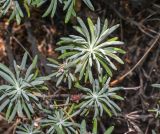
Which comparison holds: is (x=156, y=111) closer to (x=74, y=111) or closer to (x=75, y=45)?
(x=74, y=111)

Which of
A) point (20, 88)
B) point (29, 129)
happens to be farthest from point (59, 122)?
point (20, 88)

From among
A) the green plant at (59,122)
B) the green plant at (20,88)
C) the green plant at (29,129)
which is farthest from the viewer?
the green plant at (29,129)

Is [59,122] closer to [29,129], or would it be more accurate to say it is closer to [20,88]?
[29,129]

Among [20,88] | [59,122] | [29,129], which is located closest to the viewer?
[20,88]

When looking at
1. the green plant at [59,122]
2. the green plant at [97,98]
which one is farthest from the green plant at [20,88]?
the green plant at [97,98]

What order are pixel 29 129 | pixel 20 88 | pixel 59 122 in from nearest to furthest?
1. pixel 20 88
2. pixel 59 122
3. pixel 29 129

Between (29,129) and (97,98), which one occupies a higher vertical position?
(97,98)

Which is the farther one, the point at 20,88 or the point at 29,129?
the point at 29,129

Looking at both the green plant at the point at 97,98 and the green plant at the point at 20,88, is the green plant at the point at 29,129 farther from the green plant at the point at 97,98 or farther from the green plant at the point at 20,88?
the green plant at the point at 97,98

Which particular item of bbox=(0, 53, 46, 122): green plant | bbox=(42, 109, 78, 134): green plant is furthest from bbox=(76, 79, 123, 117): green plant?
bbox=(0, 53, 46, 122): green plant

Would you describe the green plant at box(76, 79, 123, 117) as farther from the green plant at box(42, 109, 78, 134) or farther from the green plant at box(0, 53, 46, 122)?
the green plant at box(0, 53, 46, 122)
